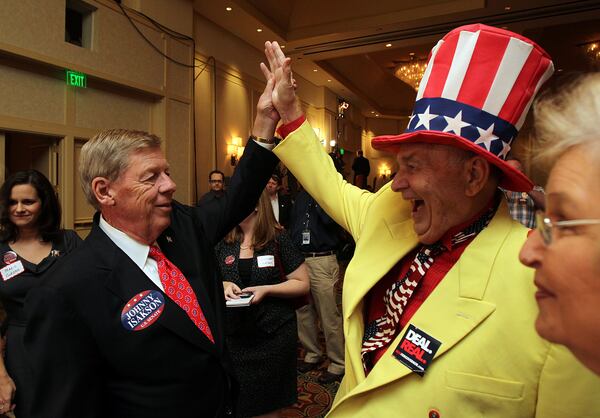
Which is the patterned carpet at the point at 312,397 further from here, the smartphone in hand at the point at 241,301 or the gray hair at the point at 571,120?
the gray hair at the point at 571,120

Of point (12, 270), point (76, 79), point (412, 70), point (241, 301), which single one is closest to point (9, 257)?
point (12, 270)

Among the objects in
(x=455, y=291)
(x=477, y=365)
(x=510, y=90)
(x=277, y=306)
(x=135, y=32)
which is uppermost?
(x=135, y=32)

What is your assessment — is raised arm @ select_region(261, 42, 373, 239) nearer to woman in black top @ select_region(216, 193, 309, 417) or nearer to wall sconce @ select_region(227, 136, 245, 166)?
woman in black top @ select_region(216, 193, 309, 417)

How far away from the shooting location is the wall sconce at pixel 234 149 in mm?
7852

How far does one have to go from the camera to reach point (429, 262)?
108 cm

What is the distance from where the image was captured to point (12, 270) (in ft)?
7.85

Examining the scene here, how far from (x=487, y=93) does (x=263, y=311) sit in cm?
167

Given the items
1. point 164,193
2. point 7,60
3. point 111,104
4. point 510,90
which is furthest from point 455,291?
point 111,104

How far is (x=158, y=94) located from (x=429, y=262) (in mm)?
5685

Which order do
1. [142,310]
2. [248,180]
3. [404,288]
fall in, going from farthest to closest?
[248,180], [142,310], [404,288]

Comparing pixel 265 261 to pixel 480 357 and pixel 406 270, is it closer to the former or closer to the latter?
pixel 406 270

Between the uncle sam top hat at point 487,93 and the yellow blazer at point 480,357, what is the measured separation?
18 cm

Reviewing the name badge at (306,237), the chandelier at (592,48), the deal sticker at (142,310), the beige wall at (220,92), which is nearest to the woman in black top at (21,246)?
the deal sticker at (142,310)

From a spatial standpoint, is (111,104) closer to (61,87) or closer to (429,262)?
(61,87)
